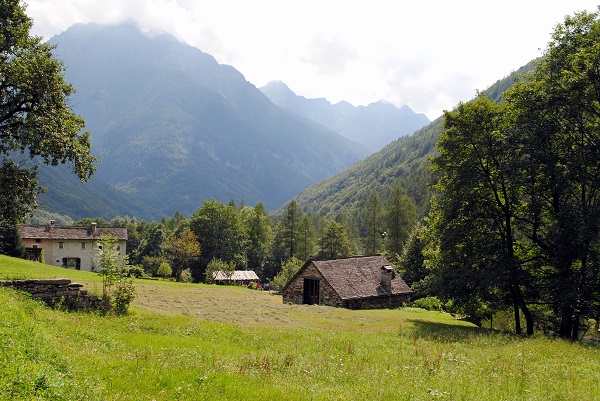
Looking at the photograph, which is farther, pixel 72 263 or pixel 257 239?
pixel 257 239

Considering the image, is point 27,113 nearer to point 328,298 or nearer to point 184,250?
point 328,298

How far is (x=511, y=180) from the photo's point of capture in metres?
27.4

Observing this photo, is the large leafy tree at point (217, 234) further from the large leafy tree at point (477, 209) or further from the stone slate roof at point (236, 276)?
the large leafy tree at point (477, 209)

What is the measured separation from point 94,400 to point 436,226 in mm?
27650

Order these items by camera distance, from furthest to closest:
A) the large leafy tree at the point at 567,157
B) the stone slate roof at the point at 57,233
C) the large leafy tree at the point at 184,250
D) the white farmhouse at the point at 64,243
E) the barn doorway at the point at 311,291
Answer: the large leafy tree at the point at 184,250, the stone slate roof at the point at 57,233, the white farmhouse at the point at 64,243, the barn doorway at the point at 311,291, the large leafy tree at the point at 567,157

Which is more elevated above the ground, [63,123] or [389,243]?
[63,123]

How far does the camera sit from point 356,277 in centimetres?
4812

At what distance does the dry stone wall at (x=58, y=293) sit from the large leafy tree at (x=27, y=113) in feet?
22.1

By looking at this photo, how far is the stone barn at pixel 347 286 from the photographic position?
44.8m

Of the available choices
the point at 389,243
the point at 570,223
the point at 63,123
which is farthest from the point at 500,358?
the point at 389,243

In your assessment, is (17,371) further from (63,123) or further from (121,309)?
(63,123)

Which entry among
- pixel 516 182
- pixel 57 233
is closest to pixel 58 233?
pixel 57 233

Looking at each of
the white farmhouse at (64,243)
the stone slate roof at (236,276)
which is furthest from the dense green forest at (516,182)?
the white farmhouse at (64,243)

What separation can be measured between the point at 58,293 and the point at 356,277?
33854mm
